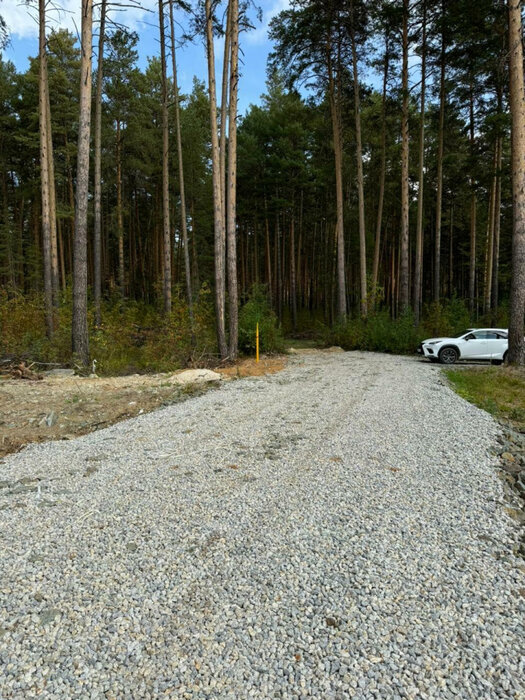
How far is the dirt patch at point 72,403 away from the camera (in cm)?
531

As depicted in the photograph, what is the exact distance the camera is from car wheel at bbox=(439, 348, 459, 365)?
39.8 ft

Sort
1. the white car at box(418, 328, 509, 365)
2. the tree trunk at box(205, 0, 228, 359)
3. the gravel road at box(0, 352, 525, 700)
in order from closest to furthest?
the gravel road at box(0, 352, 525, 700), the tree trunk at box(205, 0, 228, 359), the white car at box(418, 328, 509, 365)

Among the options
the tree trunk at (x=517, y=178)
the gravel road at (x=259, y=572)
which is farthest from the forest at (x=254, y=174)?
the gravel road at (x=259, y=572)

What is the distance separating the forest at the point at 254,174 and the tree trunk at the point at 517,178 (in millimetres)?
43

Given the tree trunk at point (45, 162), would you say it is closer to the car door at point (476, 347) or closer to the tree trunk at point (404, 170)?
the car door at point (476, 347)

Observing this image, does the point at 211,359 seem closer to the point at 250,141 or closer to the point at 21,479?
the point at 21,479

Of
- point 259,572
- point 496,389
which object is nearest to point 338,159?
point 496,389

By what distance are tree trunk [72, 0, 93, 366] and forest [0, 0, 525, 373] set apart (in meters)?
0.05

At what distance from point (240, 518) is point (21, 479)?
2222mm

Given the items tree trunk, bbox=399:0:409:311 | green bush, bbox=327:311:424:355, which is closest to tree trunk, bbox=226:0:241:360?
green bush, bbox=327:311:424:355

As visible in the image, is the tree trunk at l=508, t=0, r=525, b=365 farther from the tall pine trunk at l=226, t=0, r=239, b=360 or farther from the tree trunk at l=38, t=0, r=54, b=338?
the tree trunk at l=38, t=0, r=54, b=338

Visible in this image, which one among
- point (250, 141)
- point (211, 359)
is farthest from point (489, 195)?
point (211, 359)

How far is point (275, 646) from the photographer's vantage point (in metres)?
1.70

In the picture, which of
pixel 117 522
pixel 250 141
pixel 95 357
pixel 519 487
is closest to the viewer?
pixel 117 522
